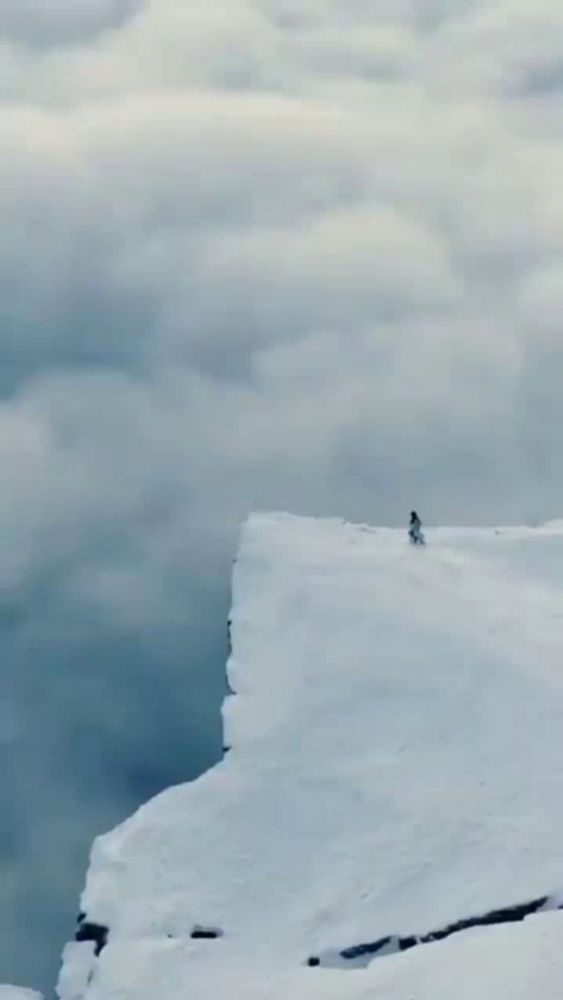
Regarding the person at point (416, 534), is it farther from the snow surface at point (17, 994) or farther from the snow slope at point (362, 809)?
the snow surface at point (17, 994)

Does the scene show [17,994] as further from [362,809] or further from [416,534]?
[416,534]

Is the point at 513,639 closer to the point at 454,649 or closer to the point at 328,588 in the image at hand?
the point at 454,649

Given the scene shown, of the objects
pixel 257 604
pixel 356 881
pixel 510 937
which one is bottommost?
pixel 510 937

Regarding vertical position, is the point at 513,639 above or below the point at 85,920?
above

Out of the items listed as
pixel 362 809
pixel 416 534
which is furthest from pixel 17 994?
pixel 416 534

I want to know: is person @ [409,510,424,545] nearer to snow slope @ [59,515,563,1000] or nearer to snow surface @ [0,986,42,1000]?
snow slope @ [59,515,563,1000]

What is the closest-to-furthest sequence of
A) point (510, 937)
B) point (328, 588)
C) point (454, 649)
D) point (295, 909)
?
point (510, 937)
point (295, 909)
point (454, 649)
point (328, 588)

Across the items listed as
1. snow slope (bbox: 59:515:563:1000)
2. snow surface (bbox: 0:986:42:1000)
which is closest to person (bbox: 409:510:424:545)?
snow slope (bbox: 59:515:563:1000)

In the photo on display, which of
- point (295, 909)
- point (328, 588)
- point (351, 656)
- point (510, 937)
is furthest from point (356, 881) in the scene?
point (328, 588)

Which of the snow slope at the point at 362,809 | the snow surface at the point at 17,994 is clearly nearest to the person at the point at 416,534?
the snow slope at the point at 362,809
